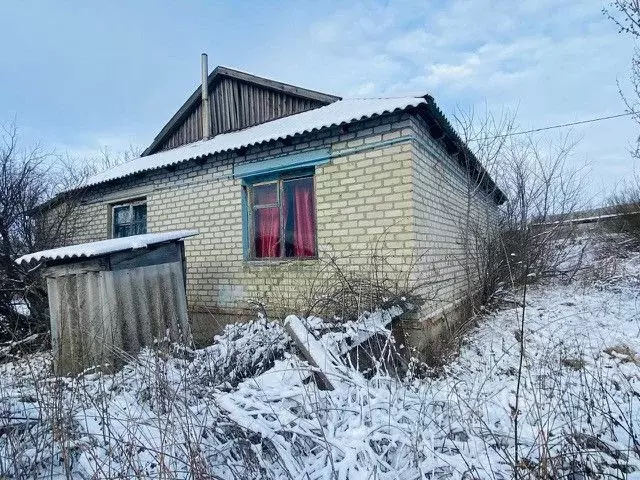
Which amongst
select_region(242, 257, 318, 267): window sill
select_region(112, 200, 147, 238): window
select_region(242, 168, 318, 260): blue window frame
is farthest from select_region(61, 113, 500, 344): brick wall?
select_region(112, 200, 147, 238): window

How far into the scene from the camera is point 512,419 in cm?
200

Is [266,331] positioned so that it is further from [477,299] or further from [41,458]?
[477,299]

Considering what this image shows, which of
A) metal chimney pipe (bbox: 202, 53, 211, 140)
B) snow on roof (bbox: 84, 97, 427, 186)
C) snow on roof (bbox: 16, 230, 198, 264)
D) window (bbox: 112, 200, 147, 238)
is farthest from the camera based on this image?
metal chimney pipe (bbox: 202, 53, 211, 140)

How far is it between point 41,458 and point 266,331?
1.97 m

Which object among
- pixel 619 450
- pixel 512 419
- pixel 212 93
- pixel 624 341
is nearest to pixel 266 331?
pixel 512 419

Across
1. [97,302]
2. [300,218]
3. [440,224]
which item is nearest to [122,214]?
[97,302]

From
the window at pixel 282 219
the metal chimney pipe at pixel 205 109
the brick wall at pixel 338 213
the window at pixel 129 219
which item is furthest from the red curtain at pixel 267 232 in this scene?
the metal chimney pipe at pixel 205 109

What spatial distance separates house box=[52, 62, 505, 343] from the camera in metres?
4.59

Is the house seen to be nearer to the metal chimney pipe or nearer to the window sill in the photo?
the window sill

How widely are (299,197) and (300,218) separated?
32 cm

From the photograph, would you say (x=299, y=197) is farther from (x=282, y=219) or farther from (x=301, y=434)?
(x=301, y=434)

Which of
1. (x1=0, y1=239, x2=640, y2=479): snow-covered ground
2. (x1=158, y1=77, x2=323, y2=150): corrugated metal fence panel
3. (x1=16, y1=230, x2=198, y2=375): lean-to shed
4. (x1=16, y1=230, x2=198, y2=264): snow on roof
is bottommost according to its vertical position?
(x1=0, y1=239, x2=640, y2=479): snow-covered ground

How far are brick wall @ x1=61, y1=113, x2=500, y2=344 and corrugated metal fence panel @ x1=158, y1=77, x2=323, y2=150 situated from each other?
5.47 ft

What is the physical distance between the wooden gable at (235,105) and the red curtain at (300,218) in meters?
2.01
